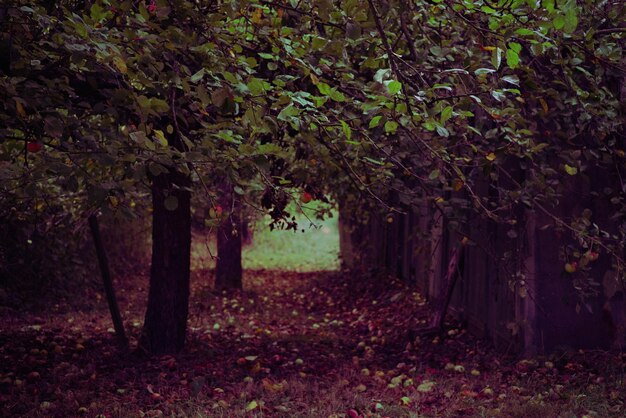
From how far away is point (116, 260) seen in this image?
12.7 m

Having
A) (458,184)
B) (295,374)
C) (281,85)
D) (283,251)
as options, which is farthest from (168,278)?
(283,251)

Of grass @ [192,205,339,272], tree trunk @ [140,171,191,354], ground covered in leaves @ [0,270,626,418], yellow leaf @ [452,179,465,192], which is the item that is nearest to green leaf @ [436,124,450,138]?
yellow leaf @ [452,179,465,192]

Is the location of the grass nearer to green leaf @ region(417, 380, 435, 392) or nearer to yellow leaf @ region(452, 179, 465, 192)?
green leaf @ region(417, 380, 435, 392)

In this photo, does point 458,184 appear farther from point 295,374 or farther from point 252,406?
point 295,374

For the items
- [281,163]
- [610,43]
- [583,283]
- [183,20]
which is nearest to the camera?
[183,20]

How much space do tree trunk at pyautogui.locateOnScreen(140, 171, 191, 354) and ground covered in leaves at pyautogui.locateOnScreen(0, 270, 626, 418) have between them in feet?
0.66

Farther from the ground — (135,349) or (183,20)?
(183,20)

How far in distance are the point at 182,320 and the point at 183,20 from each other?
332 cm

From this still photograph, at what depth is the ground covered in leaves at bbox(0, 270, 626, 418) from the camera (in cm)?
466

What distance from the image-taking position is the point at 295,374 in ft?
19.0

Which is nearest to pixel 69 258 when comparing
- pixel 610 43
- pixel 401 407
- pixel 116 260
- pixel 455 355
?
pixel 116 260

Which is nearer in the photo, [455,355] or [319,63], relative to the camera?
[319,63]

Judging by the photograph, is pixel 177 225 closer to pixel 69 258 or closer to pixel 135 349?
pixel 135 349

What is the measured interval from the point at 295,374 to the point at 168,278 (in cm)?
147
